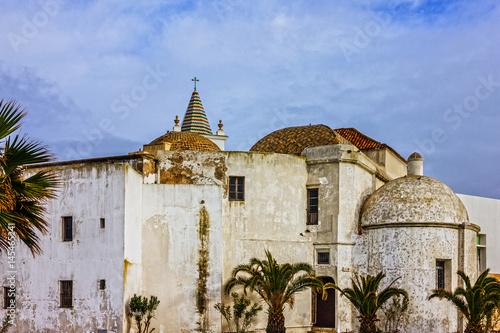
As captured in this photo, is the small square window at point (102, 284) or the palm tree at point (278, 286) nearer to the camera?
Result: the small square window at point (102, 284)

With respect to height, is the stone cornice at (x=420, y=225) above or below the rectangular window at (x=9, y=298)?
above

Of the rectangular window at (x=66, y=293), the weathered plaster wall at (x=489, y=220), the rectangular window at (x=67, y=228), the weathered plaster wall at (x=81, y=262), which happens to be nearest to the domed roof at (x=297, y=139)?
the weathered plaster wall at (x=81, y=262)

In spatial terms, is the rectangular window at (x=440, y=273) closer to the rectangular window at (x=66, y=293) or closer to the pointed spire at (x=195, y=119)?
the rectangular window at (x=66, y=293)

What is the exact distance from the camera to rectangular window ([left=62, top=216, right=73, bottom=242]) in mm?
23984

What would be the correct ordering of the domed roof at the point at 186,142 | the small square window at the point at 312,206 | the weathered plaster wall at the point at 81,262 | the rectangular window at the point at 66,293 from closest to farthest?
the weathered plaster wall at the point at 81,262 < the rectangular window at the point at 66,293 < the small square window at the point at 312,206 < the domed roof at the point at 186,142

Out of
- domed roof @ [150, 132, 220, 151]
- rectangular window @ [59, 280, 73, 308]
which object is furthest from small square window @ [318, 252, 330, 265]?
rectangular window @ [59, 280, 73, 308]

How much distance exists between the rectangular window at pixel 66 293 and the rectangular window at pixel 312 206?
33.6 feet

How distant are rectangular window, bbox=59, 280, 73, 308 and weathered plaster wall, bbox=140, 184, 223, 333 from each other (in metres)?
2.65

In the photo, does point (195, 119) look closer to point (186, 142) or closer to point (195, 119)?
point (195, 119)

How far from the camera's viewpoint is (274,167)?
1060 inches

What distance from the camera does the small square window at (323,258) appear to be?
88.3 feet

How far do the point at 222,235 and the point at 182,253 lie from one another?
1.96 m

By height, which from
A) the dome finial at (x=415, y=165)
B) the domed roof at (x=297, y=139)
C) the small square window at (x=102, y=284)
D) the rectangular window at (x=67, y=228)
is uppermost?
the domed roof at (x=297, y=139)

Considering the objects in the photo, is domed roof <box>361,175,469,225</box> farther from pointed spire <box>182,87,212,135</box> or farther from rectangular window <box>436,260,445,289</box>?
pointed spire <box>182,87,212,135</box>
